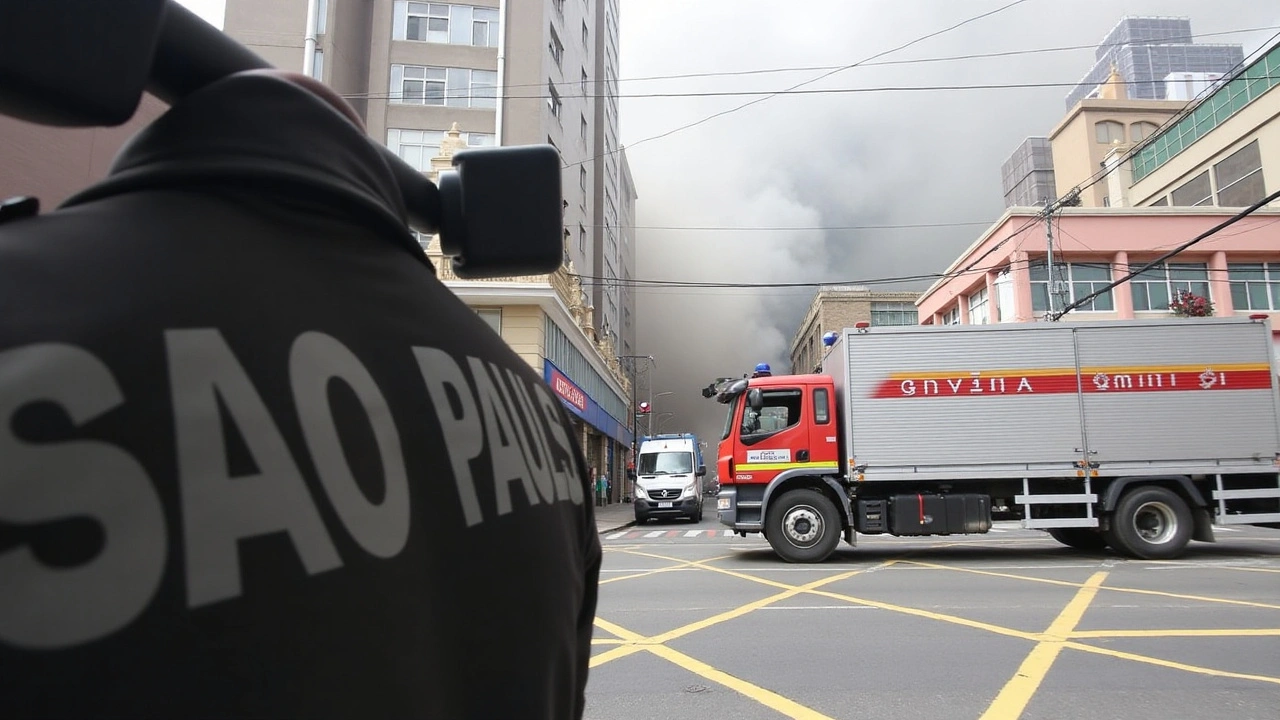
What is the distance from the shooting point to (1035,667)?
4531 millimetres

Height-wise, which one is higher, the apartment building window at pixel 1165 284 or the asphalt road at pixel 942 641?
the apartment building window at pixel 1165 284

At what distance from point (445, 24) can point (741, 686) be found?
2522 centimetres

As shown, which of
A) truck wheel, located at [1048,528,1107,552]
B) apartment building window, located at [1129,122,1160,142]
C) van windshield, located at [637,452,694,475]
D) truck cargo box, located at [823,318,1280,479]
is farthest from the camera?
apartment building window, located at [1129,122,1160,142]

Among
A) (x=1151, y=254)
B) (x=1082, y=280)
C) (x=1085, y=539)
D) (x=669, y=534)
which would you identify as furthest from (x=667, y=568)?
(x=1151, y=254)

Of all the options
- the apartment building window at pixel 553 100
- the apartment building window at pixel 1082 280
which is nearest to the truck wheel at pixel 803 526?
the apartment building window at pixel 553 100

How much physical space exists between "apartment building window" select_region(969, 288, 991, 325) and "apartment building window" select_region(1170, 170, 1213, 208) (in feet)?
34.8

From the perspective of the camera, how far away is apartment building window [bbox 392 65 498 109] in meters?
23.6

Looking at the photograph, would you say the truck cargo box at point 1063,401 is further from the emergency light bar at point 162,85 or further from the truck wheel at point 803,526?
the emergency light bar at point 162,85

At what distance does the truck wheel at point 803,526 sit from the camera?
997cm

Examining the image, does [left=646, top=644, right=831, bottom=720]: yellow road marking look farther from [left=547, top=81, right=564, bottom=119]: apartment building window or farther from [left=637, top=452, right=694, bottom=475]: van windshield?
[left=547, top=81, right=564, bottom=119]: apartment building window

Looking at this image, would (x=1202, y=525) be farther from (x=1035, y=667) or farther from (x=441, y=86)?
(x=441, y=86)

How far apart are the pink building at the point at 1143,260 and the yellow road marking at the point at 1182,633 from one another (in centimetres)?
2245

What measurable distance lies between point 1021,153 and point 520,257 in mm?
77142

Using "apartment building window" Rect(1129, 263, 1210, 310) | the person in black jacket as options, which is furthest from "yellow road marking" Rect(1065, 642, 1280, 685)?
"apartment building window" Rect(1129, 263, 1210, 310)
